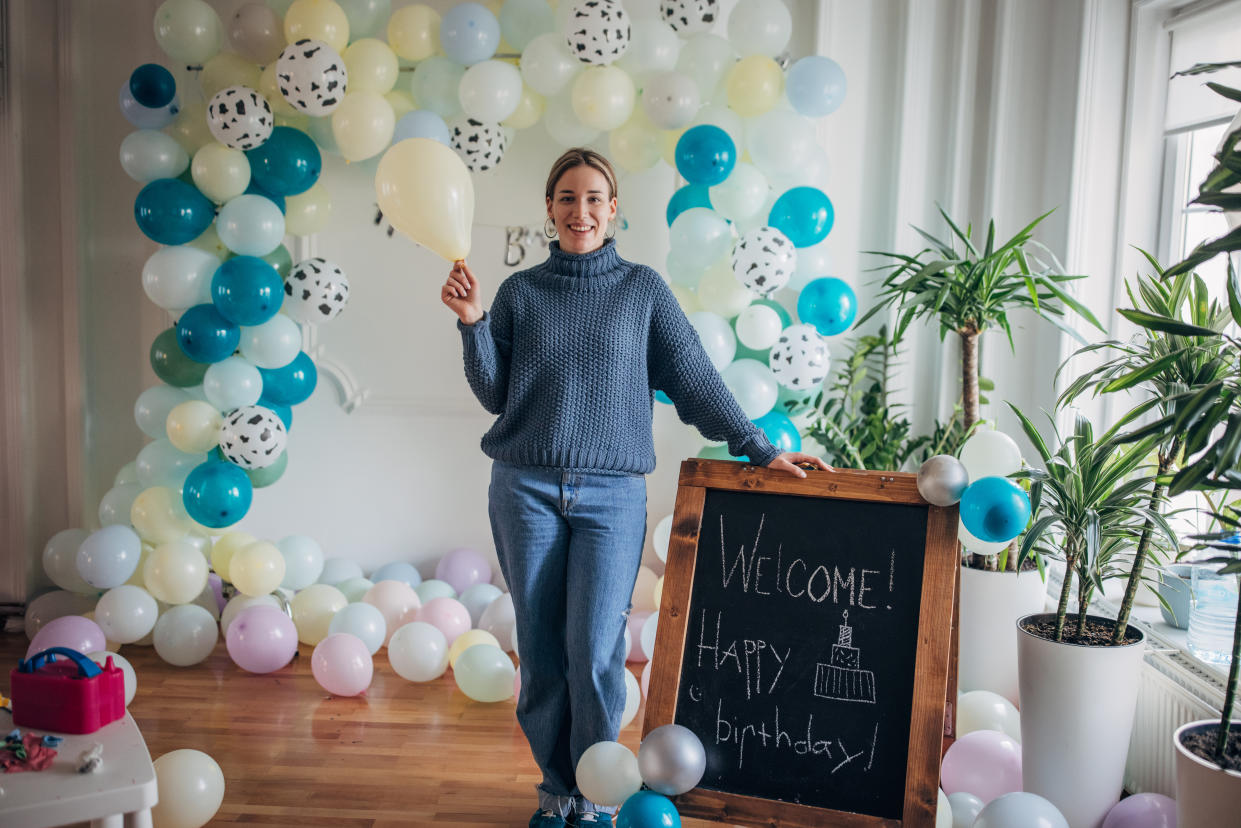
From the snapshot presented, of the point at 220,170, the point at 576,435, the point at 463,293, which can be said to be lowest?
the point at 576,435

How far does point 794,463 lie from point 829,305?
0.97 metres

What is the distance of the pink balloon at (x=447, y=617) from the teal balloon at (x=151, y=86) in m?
1.75

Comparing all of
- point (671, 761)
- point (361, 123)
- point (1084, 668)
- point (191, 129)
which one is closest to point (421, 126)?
point (361, 123)

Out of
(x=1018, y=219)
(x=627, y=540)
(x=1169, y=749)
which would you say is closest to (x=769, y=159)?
(x=1018, y=219)

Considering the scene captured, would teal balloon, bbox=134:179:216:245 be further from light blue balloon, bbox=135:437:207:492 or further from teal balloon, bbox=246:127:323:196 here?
light blue balloon, bbox=135:437:207:492

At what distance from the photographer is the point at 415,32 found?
112 inches

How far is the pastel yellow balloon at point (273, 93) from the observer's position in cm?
281

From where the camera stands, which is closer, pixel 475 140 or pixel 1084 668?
pixel 1084 668

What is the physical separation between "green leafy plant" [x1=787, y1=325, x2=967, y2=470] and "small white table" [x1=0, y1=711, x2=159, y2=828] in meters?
2.03

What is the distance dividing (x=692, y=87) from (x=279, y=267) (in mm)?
1377

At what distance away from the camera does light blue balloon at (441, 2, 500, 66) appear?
9.04 feet

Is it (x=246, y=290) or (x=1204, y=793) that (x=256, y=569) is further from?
(x=1204, y=793)

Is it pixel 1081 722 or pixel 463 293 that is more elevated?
pixel 463 293

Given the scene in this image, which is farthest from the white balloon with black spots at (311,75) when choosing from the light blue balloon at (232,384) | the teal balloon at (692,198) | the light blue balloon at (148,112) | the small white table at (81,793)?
the small white table at (81,793)
